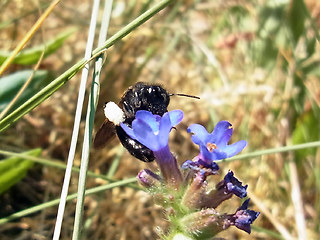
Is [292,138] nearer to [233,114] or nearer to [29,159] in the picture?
[233,114]

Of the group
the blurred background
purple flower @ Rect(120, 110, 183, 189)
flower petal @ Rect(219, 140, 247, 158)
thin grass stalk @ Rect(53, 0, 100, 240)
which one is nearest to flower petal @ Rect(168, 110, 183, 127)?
purple flower @ Rect(120, 110, 183, 189)

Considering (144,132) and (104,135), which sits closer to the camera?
(144,132)

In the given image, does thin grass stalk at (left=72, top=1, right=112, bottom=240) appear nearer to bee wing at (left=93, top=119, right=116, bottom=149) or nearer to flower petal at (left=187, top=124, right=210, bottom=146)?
bee wing at (left=93, top=119, right=116, bottom=149)

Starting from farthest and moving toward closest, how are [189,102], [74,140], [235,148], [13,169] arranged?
[189,102]
[13,169]
[74,140]
[235,148]

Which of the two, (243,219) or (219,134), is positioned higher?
(219,134)

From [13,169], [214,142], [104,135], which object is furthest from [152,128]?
[13,169]

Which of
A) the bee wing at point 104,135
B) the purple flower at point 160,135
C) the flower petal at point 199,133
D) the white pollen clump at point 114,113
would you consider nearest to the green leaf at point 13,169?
the bee wing at point 104,135

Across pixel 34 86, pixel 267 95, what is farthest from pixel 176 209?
pixel 267 95

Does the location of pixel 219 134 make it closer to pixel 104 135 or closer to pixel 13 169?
pixel 104 135
